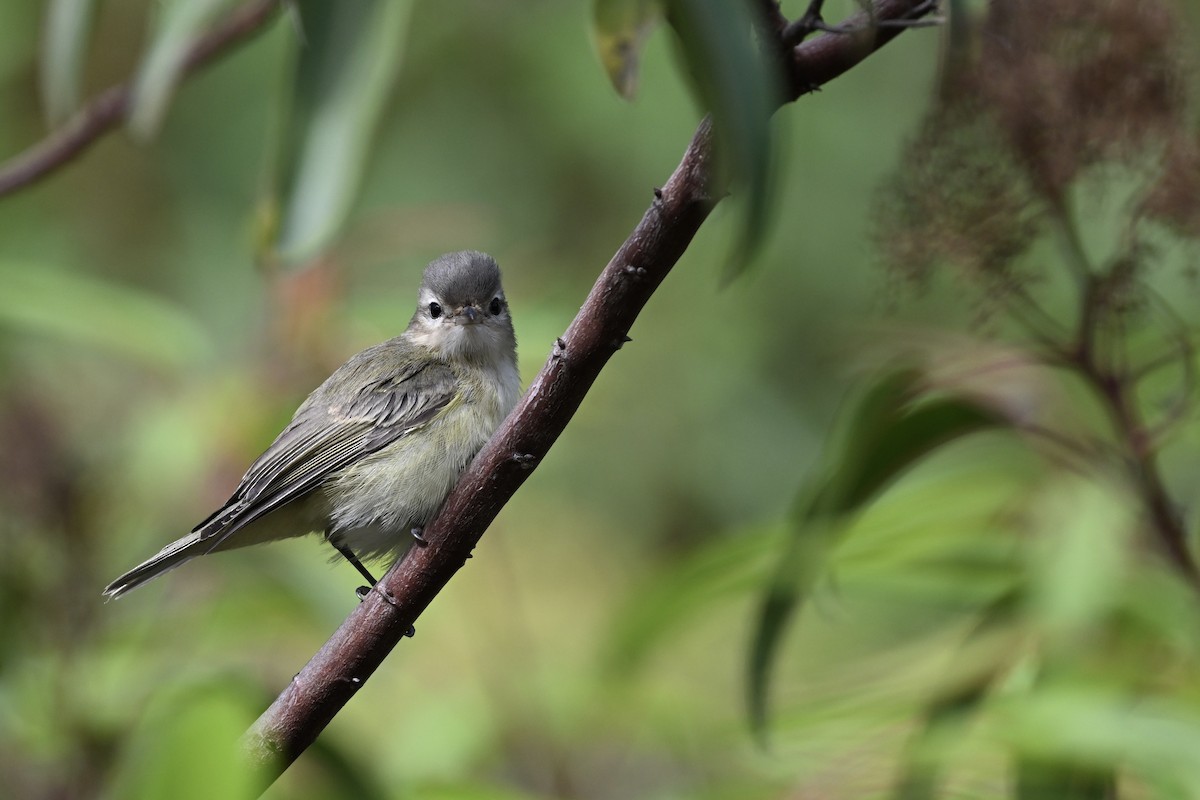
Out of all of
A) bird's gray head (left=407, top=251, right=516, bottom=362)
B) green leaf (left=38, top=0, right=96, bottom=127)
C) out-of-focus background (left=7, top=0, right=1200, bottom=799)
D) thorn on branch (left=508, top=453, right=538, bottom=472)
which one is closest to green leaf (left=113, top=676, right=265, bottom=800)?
out-of-focus background (left=7, top=0, right=1200, bottom=799)

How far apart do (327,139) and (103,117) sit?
0.74 m

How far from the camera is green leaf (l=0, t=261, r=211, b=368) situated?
361 cm

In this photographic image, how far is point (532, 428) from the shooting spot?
5.72ft

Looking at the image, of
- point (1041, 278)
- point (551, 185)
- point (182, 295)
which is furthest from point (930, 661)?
point (182, 295)

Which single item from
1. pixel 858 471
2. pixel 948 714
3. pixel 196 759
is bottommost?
pixel 948 714

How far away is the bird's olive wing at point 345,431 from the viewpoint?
310 cm

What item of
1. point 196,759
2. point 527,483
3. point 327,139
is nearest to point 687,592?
point 327,139

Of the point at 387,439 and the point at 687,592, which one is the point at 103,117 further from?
the point at 687,592

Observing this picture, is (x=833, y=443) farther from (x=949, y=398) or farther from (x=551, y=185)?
(x=551, y=185)

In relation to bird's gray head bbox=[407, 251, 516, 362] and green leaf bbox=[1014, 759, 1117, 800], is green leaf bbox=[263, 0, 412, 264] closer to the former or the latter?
bird's gray head bbox=[407, 251, 516, 362]

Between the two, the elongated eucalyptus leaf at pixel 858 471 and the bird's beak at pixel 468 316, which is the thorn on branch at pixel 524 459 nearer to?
the elongated eucalyptus leaf at pixel 858 471

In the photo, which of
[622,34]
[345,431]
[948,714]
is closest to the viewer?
[622,34]

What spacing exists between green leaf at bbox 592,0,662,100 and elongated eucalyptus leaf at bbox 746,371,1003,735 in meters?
0.88

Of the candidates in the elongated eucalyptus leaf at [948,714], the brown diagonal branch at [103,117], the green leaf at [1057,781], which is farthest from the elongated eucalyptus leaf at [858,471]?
the brown diagonal branch at [103,117]
